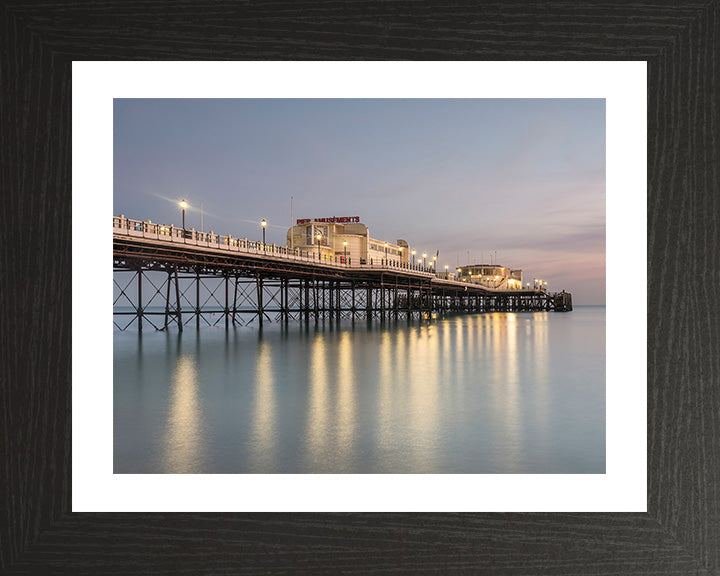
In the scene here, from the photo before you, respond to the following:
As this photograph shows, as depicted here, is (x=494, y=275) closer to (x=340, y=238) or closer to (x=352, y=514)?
(x=340, y=238)

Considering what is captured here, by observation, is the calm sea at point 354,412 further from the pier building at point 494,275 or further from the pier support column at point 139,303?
the pier building at point 494,275

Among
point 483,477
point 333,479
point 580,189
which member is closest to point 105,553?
point 333,479

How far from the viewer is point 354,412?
5852 mm

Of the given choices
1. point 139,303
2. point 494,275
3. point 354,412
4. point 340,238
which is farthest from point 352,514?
point 494,275

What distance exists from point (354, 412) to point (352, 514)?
4050 mm

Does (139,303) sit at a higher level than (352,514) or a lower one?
higher

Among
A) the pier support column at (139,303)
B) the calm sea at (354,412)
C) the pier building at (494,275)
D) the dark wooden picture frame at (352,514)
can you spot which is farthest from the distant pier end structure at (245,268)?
the pier building at (494,275)

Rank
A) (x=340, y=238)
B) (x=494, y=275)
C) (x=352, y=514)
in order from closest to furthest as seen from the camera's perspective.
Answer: (x=352, y=514) → (x=340, y=238) → (x=494, y=275)

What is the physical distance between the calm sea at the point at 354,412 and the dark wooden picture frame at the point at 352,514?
203cm

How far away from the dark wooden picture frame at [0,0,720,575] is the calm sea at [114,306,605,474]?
6.67ft

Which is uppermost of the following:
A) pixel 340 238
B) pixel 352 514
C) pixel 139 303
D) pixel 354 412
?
pixel 340 238

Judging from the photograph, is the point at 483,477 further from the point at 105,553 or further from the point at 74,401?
the point at 74,401

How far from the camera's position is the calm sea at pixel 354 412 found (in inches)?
162

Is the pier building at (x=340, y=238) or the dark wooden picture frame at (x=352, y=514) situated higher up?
the pier building at (x=340, y=238)
